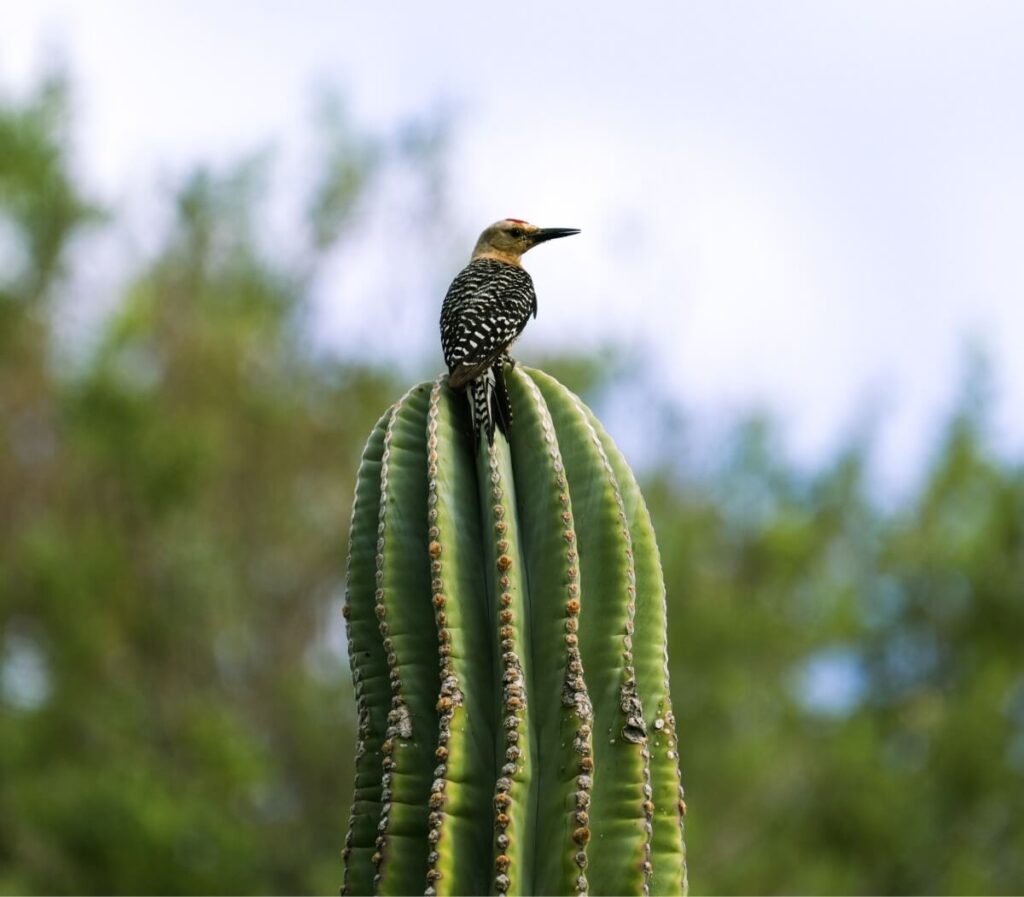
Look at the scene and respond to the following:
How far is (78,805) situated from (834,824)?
7.01 m

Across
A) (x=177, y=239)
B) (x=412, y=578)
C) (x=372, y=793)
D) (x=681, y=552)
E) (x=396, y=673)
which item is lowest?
(x=372, y=793)

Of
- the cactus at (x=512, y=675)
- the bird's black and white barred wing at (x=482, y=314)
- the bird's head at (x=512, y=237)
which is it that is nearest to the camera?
the cactus at (x=512, y=675)

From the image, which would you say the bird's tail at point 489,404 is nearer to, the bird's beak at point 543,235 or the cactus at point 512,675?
the cactus at point 512,675

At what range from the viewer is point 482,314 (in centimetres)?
296

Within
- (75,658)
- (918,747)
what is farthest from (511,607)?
(918,747)

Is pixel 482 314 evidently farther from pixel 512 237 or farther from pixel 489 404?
pixel 512 237

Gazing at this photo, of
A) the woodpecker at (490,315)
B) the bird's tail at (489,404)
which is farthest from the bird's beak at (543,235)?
the bird's tail at (489,404)

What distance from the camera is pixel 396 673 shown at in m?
2.39

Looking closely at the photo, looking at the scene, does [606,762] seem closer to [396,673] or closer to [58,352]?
[396,673]

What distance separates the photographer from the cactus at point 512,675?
2273 millimetres

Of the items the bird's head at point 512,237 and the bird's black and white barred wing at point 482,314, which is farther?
the bird's head at point 512,237

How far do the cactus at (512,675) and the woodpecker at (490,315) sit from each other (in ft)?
0.28

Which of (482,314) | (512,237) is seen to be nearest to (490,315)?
(482,314)

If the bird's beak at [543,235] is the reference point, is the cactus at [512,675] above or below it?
below
